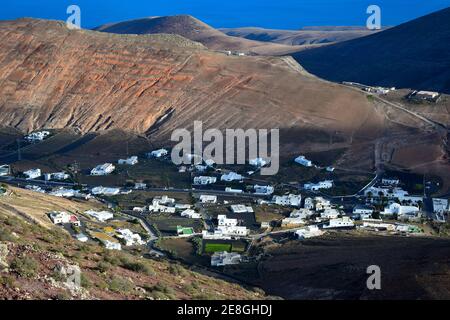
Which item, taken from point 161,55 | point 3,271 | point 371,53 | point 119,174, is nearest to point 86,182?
point 119,174

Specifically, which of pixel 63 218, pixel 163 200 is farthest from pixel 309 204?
pixel 63 218

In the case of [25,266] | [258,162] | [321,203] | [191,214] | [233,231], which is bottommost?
[233,231]

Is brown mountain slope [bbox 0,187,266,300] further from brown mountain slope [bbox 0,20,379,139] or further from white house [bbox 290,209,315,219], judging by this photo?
brown mountain slope [bbox 0,20,379,139]

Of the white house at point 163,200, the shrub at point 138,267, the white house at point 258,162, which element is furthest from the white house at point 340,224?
the shrub at point 138,267

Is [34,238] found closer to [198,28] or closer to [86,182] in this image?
[86,182]

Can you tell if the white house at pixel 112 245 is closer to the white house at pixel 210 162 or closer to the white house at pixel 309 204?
the white house at pixel 309 204

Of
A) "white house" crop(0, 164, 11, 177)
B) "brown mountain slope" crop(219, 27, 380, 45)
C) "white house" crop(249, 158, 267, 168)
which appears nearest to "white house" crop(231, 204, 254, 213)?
"white house" crop(249, 158, 267, 168)

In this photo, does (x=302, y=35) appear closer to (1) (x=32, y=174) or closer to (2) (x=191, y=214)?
(1) (x=32, y=174)
